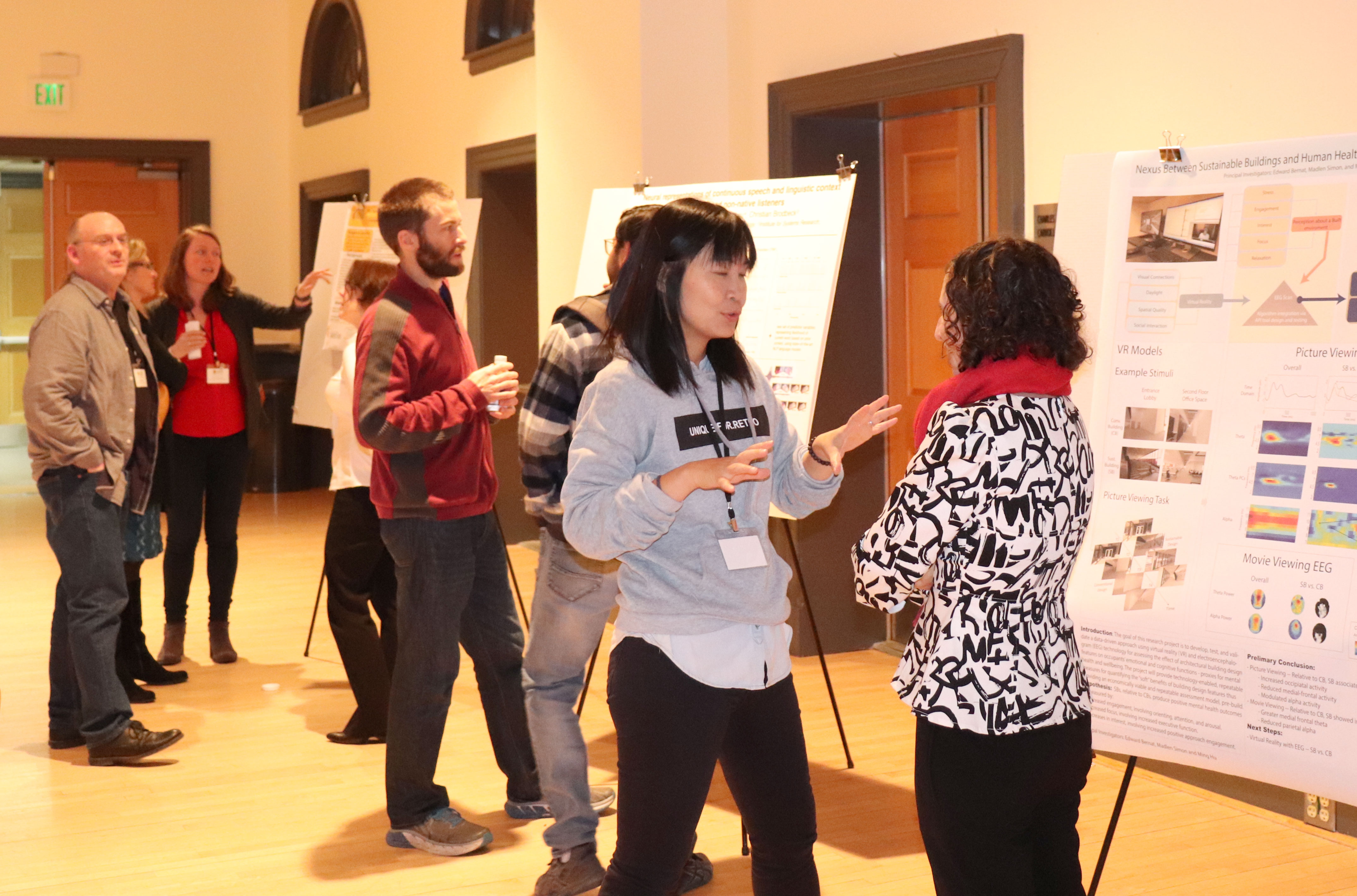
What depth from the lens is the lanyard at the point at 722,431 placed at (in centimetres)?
220

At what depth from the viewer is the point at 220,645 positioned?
566 cm

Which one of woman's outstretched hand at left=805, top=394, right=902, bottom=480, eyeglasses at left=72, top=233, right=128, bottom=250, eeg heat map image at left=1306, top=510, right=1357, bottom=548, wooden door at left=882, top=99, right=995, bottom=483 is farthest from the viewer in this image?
wooden door at left=882, top=99, right=995, bottom=483

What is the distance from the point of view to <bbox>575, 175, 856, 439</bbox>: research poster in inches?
162

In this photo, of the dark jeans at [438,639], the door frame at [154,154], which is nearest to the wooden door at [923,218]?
the dark jeans at [438,639]

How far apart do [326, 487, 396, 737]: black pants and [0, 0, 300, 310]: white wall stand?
7.11m

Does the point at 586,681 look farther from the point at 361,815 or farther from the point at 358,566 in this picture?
the point at 358,566

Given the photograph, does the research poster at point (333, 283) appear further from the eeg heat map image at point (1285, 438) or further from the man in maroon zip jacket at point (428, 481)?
the eeg heat map image at point (1285, 438)

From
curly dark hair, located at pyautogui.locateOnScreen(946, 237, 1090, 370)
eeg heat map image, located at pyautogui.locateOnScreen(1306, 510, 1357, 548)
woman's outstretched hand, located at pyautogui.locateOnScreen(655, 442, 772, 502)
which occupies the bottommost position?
eeg heat map image, located at pyautogui.locateOnScreen(1306, 510, 1357, 548)

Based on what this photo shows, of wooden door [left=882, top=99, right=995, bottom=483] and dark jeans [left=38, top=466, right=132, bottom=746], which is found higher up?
wooden door [left=882, top=99, right=995, bottom=483]

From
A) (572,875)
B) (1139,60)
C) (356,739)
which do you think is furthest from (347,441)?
(1139,60)

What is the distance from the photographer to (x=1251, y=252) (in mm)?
2719

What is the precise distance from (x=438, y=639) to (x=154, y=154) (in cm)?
846

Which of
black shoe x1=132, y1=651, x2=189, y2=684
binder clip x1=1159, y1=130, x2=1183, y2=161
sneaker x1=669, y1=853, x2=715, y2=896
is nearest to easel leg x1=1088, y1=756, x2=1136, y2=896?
sneaker x1=669, y1=853, x2=715, y2=896

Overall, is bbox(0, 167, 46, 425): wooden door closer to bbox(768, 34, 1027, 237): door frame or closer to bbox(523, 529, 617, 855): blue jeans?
bbox(768, 34, 1027, 237): door frame
